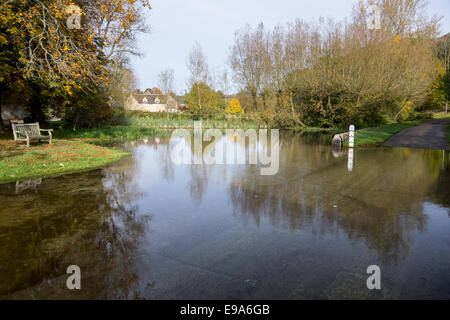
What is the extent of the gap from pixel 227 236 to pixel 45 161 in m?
7.83

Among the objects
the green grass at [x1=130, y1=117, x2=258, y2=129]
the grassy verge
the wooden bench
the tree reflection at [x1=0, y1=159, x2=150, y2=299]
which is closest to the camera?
the tree reflection at [x1=0, y1=159, x2=150, y2=299]

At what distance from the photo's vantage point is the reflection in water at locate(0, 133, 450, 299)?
3.15 metres

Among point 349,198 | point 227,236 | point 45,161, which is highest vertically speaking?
point 45,161

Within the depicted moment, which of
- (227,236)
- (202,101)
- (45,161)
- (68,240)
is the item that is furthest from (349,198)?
(202,101)

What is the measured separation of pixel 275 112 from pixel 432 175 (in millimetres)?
26887

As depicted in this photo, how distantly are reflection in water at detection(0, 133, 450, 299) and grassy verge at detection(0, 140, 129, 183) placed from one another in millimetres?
1111

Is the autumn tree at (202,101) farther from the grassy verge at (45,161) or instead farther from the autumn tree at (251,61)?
the grassy verge at (45,161)

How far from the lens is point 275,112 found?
A: 114 feet

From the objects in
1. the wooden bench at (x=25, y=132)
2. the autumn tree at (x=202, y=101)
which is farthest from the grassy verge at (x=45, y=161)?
the autumn tree at (x=202, y=101)

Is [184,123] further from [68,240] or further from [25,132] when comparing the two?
[68,240]

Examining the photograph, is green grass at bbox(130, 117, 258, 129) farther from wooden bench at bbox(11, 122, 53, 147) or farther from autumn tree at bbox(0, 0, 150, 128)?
wooden bench at bbox(11, 122, 53, 147)

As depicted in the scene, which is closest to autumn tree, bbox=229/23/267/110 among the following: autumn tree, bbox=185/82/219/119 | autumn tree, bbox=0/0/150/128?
autumn tree, bbox=185/82/219/119

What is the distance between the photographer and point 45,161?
31.5ft

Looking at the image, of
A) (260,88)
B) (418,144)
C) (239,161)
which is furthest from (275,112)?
(239,161)
